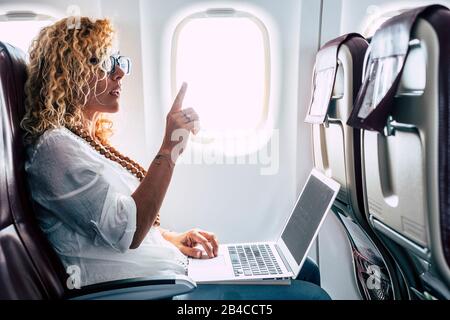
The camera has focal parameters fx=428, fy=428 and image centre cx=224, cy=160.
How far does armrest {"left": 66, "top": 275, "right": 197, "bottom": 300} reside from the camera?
1147 mm

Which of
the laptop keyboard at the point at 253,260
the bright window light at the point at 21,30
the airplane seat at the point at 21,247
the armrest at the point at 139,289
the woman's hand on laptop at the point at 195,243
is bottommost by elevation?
the laptop keyboard at the point at 253,260

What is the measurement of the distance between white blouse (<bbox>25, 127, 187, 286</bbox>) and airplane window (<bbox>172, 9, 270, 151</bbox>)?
82 centimetres

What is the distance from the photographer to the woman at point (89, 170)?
3.89 feet

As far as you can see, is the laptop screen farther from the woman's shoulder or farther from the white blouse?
the woman's shoulder

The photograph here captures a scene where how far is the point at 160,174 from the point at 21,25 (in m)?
1.20

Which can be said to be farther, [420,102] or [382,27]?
[382,27]

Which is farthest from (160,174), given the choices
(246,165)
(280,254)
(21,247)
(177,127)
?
(246,165)

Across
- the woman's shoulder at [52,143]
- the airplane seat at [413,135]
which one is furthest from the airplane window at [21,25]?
the airplane seat at [413,135]

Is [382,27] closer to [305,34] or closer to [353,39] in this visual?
[353,39]

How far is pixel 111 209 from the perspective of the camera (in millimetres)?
1189

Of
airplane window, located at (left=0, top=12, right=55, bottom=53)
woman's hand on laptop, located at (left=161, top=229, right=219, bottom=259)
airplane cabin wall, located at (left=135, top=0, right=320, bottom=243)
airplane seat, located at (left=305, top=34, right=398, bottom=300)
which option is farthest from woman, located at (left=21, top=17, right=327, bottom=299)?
airplane window, located at (left=0, top=12, right=55, bottom=53)

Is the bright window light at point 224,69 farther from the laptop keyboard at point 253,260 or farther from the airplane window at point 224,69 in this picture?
the laptop keyboard at point 253,260

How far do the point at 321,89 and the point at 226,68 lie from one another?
0.56m
